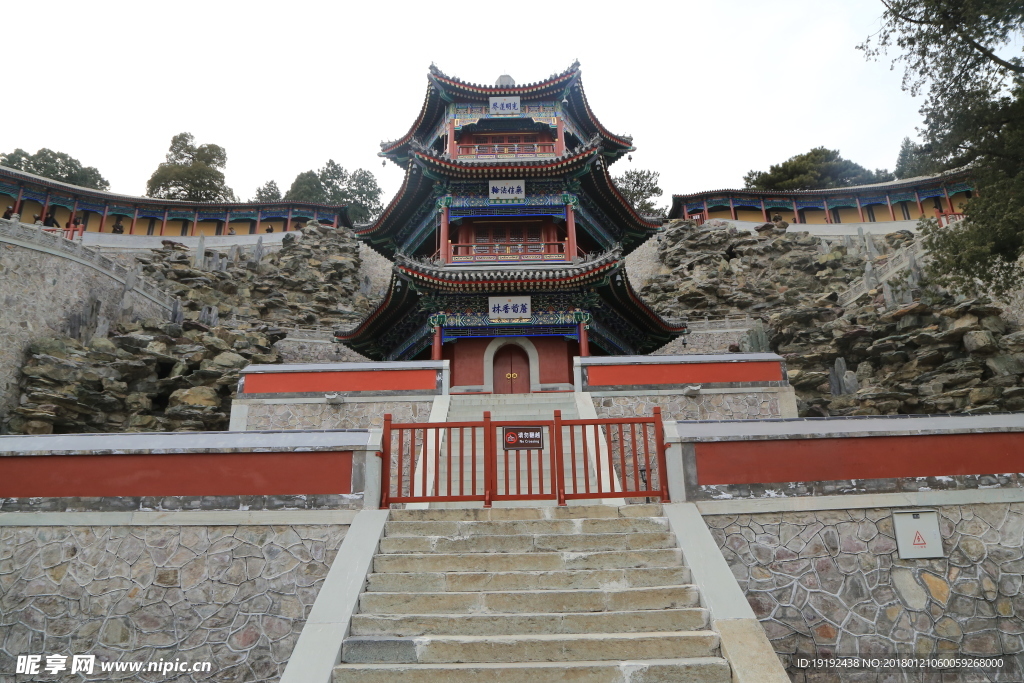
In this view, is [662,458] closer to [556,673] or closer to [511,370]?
[556,673]

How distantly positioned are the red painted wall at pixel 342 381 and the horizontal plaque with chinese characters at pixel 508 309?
129 inches

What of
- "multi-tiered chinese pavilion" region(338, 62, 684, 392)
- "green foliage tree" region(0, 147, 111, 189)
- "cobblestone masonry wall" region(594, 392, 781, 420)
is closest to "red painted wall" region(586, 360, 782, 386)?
"cobblestone masonry wall" region(594, 392, 781, 420)

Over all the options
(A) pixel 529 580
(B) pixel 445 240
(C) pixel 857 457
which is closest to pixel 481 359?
(B) pixel 445 240

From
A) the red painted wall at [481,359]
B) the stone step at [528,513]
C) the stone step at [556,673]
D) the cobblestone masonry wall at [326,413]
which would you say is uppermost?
the red painted wall at [481,359]

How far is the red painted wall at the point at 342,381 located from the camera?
14.8 meters

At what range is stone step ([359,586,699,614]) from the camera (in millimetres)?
5941

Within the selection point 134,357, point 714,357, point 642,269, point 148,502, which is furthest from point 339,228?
point 148,502

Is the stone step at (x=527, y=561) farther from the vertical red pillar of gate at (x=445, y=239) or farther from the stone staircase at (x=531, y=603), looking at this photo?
the vertical red pillar of gate at (x=445, y=239)

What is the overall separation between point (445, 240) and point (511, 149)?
4.11m

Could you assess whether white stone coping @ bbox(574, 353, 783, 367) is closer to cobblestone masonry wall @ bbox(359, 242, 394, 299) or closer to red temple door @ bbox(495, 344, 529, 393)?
red temple door @ bbox(495, 344, 529, 393)

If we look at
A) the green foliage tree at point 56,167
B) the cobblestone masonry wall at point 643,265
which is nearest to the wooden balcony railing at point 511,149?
the cobblestone masonry wall at point 643,265

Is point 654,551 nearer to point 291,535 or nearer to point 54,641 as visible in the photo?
point 291,535

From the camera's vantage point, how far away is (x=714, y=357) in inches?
588

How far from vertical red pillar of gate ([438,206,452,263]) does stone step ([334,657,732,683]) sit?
1441 cm
